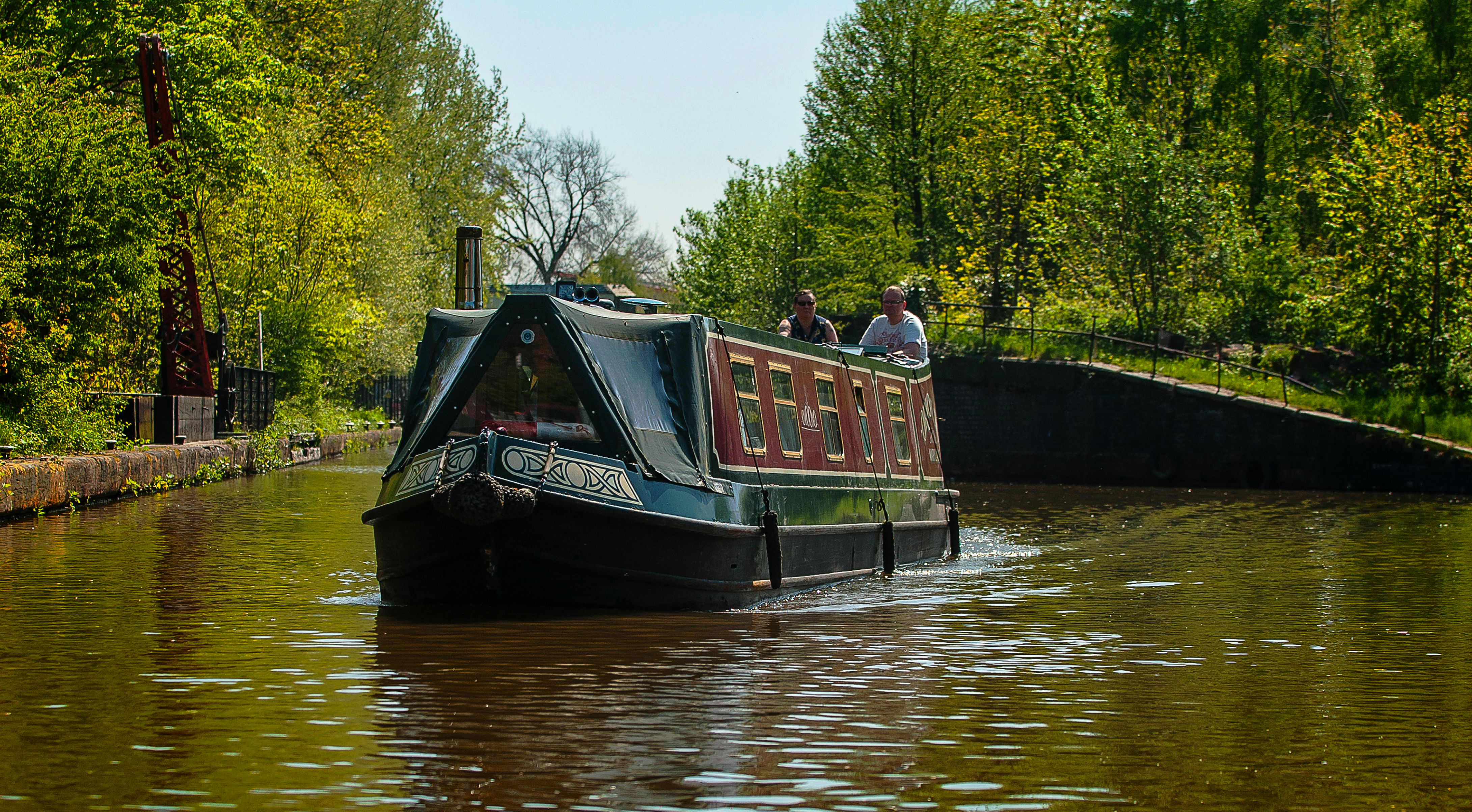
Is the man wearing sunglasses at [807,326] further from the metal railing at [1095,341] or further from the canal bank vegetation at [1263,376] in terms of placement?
the metal railing at [1095,341]

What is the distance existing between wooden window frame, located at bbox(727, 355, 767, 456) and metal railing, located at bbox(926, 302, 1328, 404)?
75.6ft

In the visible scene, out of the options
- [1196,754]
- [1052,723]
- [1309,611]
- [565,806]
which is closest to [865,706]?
[1052,723]

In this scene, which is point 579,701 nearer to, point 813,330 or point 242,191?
point 813,330

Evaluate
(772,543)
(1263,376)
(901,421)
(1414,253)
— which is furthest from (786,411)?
(1263,376)

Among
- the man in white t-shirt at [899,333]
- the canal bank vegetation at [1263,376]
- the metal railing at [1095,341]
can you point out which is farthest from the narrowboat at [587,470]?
the metal railing at [1095,341]

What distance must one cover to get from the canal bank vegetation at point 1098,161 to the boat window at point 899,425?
21731mm

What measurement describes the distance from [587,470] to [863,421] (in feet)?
17.3

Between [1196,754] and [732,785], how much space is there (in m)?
1.97

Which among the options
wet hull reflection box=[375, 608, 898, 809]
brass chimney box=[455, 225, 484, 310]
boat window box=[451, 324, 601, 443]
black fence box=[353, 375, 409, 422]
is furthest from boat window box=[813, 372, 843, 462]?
black fence box=[353, 375, 409, 422]

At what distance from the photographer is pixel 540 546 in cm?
1027

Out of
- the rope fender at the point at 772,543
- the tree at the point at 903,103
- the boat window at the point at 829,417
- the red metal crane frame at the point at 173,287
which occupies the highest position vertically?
the tree at the point at 903,103

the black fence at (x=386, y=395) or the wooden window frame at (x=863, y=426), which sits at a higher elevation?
the black fence at (x=386, y=395)

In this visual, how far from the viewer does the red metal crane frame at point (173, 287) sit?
2725 centimetres

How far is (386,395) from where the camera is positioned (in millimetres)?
57531
